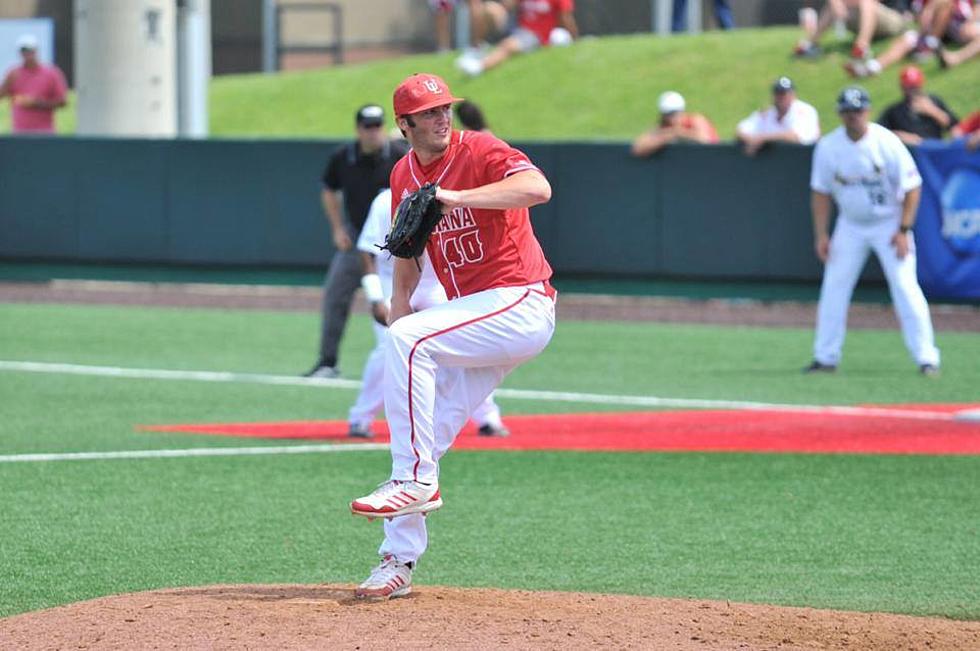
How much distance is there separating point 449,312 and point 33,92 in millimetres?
18593

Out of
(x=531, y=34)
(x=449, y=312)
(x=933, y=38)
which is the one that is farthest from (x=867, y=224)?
(x=531, y=34)

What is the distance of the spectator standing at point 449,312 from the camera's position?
6625mm

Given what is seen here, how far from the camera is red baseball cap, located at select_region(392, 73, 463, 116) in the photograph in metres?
6.68

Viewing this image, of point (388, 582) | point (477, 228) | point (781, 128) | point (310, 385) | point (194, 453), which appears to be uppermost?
point (477, 228)

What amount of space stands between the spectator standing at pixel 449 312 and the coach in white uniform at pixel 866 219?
322 inches

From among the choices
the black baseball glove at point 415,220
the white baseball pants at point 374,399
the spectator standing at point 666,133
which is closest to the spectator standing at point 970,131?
the spectator standing at point 666,133

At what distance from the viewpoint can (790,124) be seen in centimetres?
1964

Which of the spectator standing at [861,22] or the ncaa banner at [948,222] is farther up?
the spectator standing at [861,22]

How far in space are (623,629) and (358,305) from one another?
49.8 feet

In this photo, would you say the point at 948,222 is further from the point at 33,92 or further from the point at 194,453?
the point at 33,92

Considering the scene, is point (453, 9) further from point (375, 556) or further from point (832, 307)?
point (375, 556)

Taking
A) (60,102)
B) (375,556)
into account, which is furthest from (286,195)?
(375,556)

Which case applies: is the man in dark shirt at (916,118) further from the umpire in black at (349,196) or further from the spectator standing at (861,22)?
the umpire in black at (349,196)

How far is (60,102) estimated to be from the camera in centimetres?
2422
